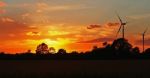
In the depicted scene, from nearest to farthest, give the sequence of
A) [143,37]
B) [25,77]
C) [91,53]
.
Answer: [25,77] → [143,37] → [91,53]

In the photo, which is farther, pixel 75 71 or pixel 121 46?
pixel 121 46

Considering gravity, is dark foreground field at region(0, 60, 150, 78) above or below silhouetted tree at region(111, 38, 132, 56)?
below

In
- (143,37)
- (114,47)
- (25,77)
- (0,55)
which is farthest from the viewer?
(114,47)

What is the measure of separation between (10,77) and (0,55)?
8671 cm

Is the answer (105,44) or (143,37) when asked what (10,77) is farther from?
(105,44)

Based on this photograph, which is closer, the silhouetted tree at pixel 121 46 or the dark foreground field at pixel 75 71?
the dark foreground field at pixel 75 71

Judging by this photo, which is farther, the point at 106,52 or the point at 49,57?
the point at 106,52

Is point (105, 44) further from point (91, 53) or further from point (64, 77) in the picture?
point (64, 77)

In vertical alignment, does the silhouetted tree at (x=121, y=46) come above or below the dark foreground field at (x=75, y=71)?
above

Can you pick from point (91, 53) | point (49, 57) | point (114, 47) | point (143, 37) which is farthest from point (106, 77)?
point (114, 47)

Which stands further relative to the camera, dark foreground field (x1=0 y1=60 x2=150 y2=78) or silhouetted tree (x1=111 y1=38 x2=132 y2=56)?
silhouetted tree (x1=111 y1=38 x2=132 y2=56)

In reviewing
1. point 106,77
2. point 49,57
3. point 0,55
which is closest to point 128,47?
point 49,57

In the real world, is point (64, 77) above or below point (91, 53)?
below

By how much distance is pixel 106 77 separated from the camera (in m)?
36.7
